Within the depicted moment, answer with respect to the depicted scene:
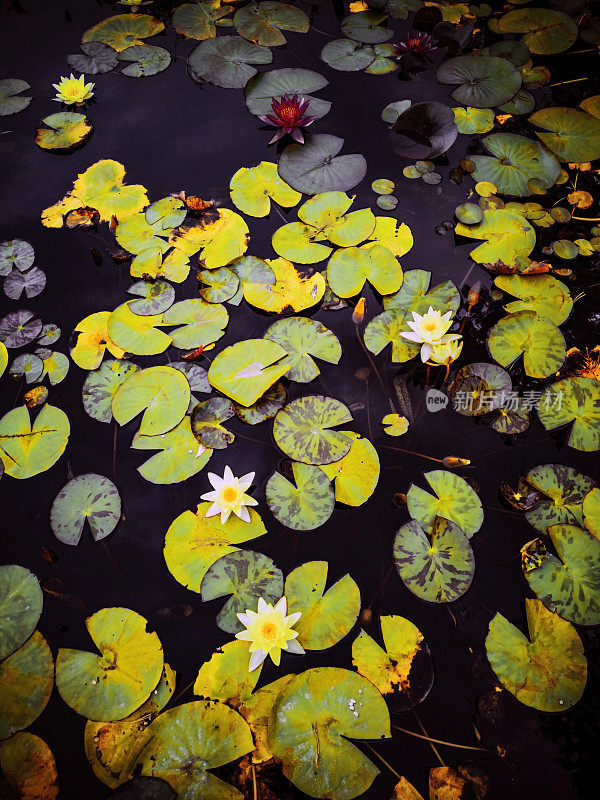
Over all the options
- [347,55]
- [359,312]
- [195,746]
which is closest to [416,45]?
[347,55]

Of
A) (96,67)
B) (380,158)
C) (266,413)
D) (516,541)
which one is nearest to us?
(516,541)

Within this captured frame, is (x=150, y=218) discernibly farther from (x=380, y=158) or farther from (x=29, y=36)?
(x=29, y=36)

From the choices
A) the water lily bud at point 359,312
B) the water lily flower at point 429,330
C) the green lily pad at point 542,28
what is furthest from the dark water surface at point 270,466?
the green lily pad at point 542,28

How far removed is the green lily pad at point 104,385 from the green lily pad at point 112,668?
31.6 inches

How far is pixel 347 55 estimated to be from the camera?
310 cm

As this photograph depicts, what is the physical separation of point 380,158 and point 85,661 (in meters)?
2.71

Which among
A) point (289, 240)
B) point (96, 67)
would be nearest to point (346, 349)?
point (289, 240)

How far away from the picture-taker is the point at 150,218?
2529 millimetres

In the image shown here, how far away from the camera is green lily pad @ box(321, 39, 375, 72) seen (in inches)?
120

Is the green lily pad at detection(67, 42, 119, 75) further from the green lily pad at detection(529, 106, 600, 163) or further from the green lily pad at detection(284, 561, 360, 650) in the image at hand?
the green lily pad at detection(284, 561, 360, 650)

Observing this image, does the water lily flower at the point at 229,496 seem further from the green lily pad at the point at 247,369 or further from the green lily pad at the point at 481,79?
the green lily pad at the point at 481,79

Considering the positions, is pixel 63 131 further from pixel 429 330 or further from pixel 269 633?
pixel 269 633

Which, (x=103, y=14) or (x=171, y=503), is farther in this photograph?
(x=103, y=14)

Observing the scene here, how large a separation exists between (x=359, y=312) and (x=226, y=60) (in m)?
2.09
